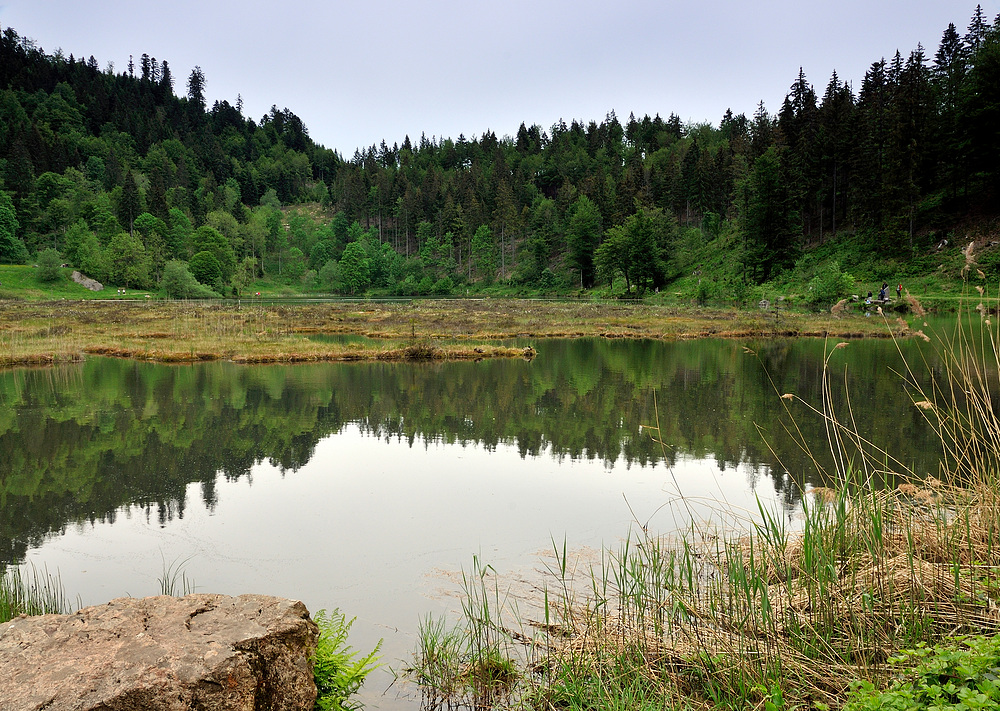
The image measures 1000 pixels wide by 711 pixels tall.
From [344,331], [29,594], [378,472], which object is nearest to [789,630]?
[29,594]

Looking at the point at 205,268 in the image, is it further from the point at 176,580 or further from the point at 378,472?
the point at 176,580

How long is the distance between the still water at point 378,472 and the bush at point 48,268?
7167 centimetres

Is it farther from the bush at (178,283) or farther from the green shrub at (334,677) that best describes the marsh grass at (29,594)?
the bush at (178,283)

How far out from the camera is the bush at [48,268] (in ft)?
257

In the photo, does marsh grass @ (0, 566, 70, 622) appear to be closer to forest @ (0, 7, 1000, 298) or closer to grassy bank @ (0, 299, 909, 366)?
grassy bank @ (0, 299, 909, 366)

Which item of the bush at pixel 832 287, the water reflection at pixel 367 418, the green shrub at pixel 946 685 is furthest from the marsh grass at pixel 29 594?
the bush at pixel 832 287

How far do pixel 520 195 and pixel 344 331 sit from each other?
312 feet

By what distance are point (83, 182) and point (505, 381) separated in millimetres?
136181

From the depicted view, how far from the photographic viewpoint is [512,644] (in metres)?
5.08

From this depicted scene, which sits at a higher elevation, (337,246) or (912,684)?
(337,246)

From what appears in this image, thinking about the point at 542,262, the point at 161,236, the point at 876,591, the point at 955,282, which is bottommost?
the point at 876,591

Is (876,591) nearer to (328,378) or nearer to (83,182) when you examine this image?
(328,378)

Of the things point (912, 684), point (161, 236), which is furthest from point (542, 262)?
point (912, 684)

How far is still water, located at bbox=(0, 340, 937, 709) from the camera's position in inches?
269
